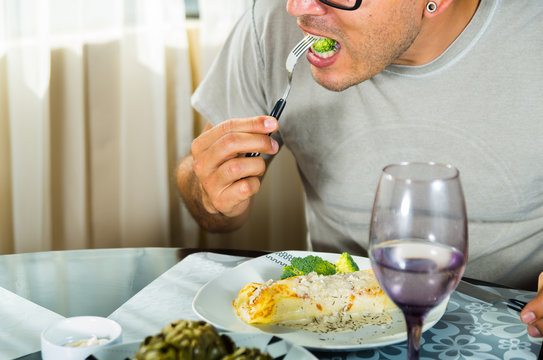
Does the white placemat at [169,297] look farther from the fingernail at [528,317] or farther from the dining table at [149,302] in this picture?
the fingernail at [528,317]

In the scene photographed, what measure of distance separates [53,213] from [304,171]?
113 centimetres

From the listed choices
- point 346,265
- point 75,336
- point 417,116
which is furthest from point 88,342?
point 417,116

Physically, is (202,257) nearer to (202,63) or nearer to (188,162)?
(188,162)

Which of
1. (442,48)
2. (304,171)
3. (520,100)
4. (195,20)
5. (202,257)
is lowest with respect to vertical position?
(202,257)

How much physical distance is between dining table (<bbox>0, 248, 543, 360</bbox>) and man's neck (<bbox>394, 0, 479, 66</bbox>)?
577 mm

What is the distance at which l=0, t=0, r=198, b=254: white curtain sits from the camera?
6.79 feet

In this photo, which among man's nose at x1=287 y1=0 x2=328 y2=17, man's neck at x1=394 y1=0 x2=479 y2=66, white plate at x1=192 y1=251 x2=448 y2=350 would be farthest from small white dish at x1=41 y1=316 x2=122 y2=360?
man's neck at x1=394 y1=0 x2=479 y2=66

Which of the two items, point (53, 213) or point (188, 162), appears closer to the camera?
point (188, 162)

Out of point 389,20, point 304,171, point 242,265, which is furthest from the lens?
point 304,171

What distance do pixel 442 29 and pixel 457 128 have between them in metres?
0.23

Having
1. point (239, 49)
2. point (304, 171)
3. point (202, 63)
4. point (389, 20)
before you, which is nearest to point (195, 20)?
point (202, 63)

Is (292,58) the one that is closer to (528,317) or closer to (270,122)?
(270,122)

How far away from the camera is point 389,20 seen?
1.30 meters

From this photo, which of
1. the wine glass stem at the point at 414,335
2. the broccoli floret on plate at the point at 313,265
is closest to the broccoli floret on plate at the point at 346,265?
the broccoli floret on plate at the point at 313,265
